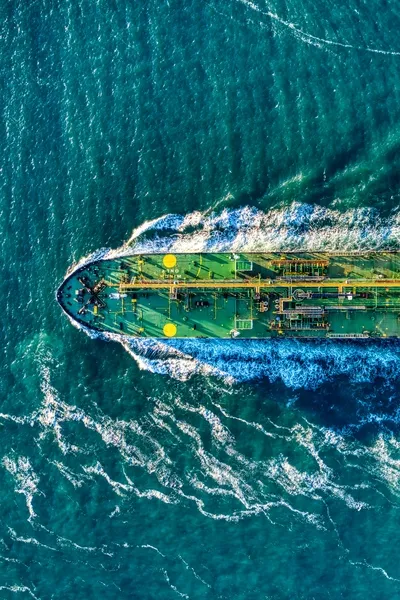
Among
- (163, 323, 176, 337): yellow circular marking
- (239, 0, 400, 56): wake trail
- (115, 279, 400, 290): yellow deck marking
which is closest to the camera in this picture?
(115, 279, 400, 290): yellow deck marking

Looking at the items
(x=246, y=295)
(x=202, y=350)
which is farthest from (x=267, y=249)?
(x=202, y=350)

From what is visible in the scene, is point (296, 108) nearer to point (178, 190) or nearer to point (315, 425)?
point (178, 190)

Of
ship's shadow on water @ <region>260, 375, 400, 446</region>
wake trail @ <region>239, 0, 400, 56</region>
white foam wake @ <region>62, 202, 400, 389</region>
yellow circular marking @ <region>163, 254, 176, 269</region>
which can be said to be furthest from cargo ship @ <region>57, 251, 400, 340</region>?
wake trail @ <region>239, 0, 400, 56</region>

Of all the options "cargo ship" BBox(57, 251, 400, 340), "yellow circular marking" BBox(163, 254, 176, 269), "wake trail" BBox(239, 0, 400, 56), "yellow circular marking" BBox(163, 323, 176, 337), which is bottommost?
"yellow circular marking" BBox(163, 323, 176, 337)

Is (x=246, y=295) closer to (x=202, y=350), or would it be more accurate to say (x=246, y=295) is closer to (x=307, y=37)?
(x=202, y=350)

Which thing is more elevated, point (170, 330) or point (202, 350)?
point (170, 330)

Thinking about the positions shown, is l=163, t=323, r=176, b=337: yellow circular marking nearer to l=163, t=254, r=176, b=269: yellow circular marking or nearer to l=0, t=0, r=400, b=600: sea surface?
l=0, t=0, r=400, b=600: sea surface

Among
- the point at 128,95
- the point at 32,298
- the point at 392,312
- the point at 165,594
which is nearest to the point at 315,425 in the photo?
the point at 392,312
